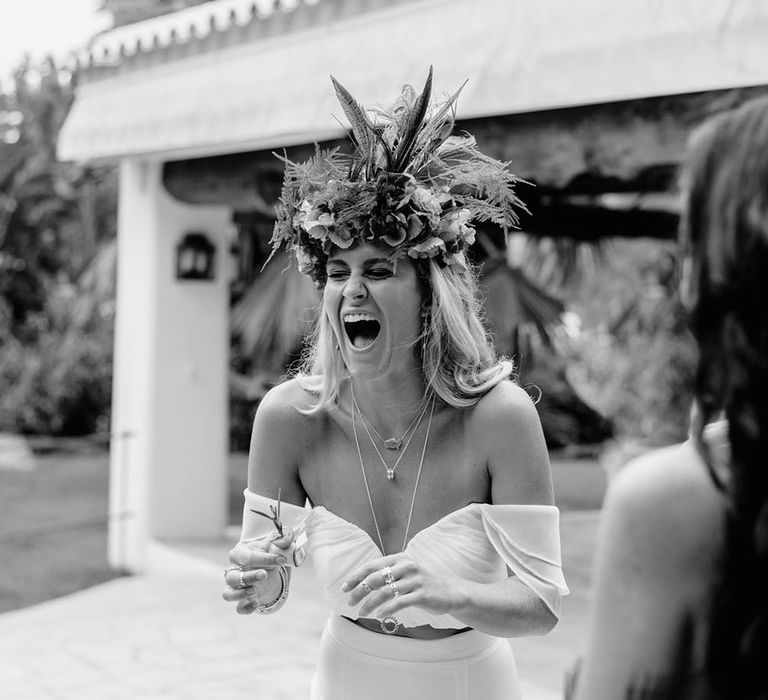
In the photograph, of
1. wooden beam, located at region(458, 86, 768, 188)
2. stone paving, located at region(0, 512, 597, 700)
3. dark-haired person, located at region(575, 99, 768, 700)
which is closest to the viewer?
dark-haired person, located at region(575, 99, 768, 700)

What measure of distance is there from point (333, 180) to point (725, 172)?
1311 mm

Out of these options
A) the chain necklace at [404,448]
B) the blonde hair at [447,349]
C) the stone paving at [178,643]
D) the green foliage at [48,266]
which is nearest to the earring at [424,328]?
the blonde hair at [447,349]

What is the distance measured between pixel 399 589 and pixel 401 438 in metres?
0.53

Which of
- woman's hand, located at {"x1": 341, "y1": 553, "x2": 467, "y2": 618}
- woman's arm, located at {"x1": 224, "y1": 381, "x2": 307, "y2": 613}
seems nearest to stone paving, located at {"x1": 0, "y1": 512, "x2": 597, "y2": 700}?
woman's arm, located at {"x1": 224, "y1": 381, "x2": 307, "y2": 613}

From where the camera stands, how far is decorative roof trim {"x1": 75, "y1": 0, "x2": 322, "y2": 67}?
6.43 metres

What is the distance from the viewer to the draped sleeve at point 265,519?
7.45ft

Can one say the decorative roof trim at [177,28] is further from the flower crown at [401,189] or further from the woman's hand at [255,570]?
the woman's hand at [255,570]

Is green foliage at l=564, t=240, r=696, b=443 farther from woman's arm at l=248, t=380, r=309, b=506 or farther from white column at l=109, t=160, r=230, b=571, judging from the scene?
woman's arm at l=248, t=380, r=309, b=506

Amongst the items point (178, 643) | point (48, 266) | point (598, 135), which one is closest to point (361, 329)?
point (598, 135)

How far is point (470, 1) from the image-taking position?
5242 mm

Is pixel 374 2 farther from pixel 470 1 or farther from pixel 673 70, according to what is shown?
pixel 673 70

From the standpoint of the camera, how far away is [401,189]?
2.33 m

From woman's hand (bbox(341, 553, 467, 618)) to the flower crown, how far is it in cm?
66

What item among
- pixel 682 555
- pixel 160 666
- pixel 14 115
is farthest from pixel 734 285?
pixel 14 115
